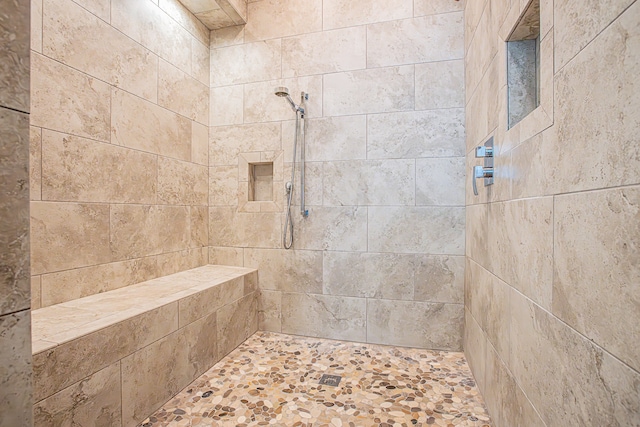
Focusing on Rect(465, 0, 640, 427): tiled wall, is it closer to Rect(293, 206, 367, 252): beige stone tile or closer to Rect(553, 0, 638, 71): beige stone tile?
Rect(553, 0, 638, 71): beige stone tile

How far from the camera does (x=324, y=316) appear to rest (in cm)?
246

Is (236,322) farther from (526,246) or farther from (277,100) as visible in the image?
(526,246)

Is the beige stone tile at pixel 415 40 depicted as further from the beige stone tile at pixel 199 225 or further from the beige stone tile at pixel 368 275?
the beige stone tile at pixel 199 225

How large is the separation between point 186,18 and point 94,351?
242 centimetres

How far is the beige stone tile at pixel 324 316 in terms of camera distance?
240cm

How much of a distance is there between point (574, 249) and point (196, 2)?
2.83m

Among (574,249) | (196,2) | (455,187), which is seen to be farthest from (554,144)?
(196,2)

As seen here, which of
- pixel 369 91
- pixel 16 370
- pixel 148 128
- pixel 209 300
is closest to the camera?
pixel 16 370

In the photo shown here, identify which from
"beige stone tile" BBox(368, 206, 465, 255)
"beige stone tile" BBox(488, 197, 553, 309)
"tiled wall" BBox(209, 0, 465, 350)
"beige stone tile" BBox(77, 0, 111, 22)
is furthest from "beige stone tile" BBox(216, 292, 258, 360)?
"beige stone tile" BBox(77, 0, 111, 22)

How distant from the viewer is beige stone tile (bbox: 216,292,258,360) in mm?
2131

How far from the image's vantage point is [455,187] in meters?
2.22

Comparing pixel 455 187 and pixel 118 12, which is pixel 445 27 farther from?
pixel 118 12

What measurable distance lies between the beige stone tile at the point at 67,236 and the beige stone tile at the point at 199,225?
74 centimetres

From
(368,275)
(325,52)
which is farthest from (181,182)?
(368,275)
